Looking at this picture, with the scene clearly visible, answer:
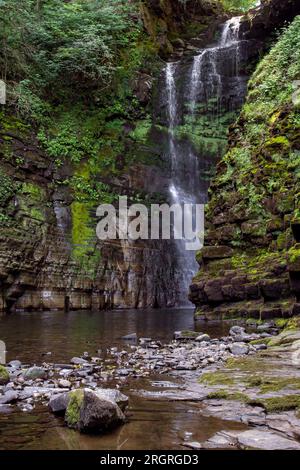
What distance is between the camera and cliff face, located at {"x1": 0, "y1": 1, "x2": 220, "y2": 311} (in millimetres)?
18822

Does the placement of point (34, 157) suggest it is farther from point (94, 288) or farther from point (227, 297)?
point (227, 297)

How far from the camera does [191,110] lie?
2664 cm

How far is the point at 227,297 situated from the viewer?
12.7 m

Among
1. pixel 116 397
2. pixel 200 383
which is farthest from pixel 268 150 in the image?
pixel 116 397

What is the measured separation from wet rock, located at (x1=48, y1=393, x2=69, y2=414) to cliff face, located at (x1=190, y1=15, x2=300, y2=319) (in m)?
Answer: 7.00

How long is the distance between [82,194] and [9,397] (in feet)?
59.6

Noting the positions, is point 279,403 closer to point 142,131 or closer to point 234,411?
point 234,411

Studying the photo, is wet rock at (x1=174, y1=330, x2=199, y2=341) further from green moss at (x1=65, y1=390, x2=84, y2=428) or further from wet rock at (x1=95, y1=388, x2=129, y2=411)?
green moss at (x1=65, y1=390, x2=84, y2=428)

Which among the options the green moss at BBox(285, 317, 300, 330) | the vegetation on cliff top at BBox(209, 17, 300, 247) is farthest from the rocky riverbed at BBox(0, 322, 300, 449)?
the vegetation on cliff top at BBox(209, 17, 300, 247)

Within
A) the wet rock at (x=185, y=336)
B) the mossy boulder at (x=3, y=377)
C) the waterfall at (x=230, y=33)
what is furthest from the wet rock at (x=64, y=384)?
the waterfall at (x=230, y=33)

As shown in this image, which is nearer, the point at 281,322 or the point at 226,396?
the point at 226,396

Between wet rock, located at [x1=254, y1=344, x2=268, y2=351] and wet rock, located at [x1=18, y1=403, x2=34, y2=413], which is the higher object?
wet rock, located at [x1=18, y1=403, x2=34, y2=413]

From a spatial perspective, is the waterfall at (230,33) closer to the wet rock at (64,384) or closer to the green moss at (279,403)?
the wet rock at (64,384)
